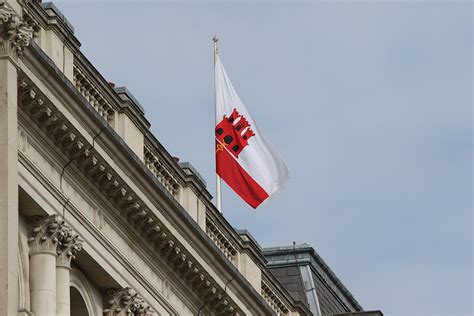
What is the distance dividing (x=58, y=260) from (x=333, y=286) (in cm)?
3069

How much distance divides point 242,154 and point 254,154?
0.33 m

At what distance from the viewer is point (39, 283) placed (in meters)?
→ 52.3

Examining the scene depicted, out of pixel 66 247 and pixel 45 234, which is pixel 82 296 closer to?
pixel 66 247

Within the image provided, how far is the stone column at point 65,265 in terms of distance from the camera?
2088 inches

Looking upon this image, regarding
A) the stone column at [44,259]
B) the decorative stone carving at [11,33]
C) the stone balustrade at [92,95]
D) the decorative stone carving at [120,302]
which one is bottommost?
the stone column at [44,259]

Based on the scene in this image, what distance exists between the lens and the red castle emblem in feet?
216

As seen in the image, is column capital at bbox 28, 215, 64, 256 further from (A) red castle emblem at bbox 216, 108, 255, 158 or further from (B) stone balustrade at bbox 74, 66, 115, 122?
(A) red castle emblem at bbox 216, 108, 255, 158

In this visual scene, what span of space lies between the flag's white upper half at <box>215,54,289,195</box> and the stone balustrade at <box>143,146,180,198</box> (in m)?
5.77

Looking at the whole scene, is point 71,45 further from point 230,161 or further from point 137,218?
point 230,161

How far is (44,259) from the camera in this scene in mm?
52656

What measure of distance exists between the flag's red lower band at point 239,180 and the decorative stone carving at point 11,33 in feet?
48.0

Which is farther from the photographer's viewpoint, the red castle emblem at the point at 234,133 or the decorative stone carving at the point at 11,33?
the red castle emblem at the point at 234,133

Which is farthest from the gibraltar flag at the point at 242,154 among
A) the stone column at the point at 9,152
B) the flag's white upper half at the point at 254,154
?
the stone column at the point at 9,152

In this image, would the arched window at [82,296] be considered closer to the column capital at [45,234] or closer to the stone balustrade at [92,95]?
the column capital at [45,234]
